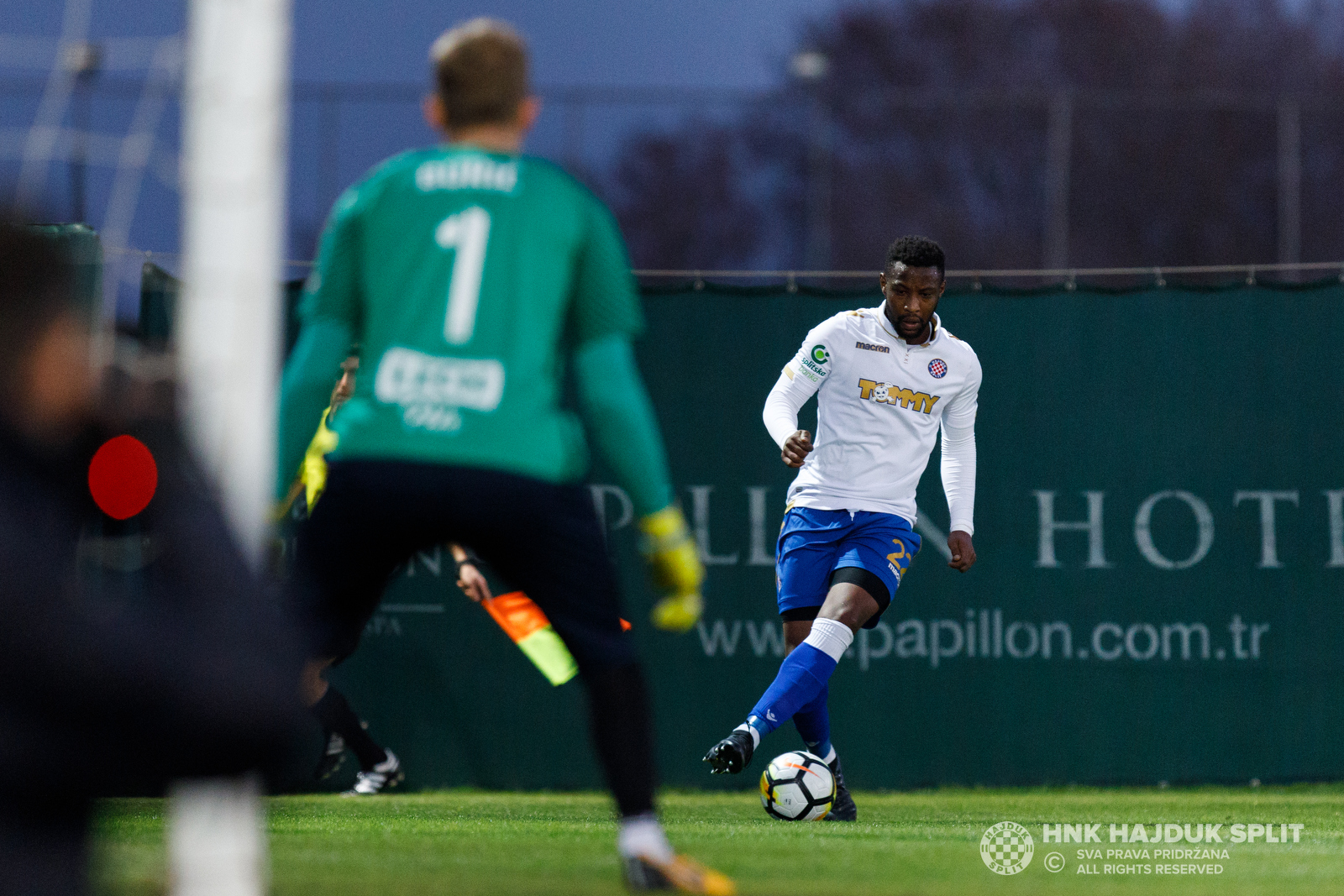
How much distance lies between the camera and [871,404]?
636 centimetres

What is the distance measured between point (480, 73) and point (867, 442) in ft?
10.9

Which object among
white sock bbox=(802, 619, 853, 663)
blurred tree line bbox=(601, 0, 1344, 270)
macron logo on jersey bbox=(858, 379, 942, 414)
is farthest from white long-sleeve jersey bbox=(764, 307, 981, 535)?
blurred tree line bbox=(601, 0, 1344, 270)

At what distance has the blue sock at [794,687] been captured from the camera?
5.75 meters

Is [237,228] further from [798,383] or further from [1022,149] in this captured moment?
[1022,149]

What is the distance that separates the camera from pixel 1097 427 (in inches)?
340

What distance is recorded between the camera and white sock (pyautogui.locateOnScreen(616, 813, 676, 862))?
11.0 feet

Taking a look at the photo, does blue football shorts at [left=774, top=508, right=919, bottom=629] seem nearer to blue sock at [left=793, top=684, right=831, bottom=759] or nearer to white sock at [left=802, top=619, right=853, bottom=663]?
white sock at [left=802, top=619, right=853, bottom=663]

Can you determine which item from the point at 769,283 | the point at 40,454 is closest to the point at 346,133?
the point at 769,283

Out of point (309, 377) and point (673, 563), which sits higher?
point (309, 377)

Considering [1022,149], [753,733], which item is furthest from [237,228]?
[1022,149]

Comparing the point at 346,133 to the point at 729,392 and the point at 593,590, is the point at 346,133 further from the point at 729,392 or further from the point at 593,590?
the point at 593,590

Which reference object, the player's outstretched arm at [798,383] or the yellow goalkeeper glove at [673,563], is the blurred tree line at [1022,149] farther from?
the yellow goalkeeper glove at [673,563]

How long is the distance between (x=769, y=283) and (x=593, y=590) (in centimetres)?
560
